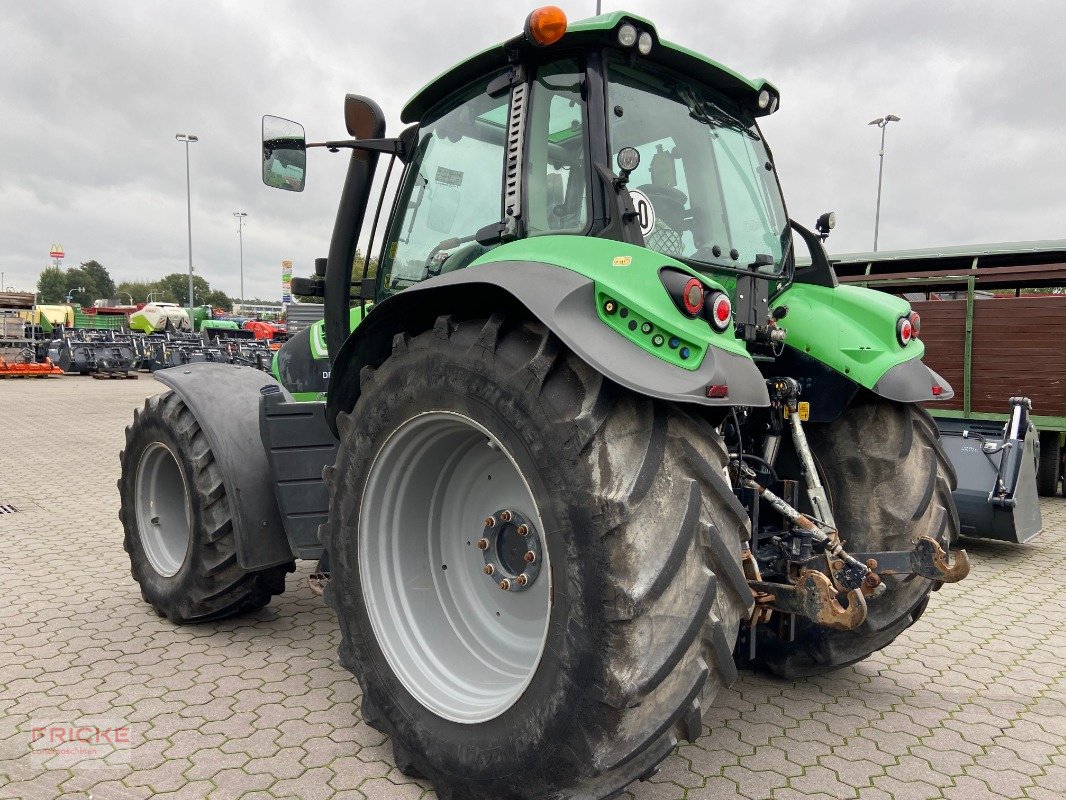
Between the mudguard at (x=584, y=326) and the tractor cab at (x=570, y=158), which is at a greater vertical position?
the tractor cab at (x=570, y=158)

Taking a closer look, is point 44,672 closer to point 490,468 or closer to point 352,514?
point 352,514

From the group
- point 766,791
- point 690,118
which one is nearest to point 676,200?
point 690,118

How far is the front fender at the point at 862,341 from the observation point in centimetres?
297

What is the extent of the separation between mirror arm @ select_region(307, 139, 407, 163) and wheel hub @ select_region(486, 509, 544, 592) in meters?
1.69

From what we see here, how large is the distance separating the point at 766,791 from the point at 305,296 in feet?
9.17

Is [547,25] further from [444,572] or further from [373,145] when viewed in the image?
[444,572]

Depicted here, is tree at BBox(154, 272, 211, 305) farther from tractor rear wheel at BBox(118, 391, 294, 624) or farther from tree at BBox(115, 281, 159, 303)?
tractor rear wheel at BBox(118, 391, 294, 624)

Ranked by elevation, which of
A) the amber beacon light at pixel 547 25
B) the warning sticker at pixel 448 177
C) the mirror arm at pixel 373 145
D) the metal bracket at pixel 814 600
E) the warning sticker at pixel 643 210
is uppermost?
the amber beacon light at pixel 547 25

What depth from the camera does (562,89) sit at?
8.75 ft

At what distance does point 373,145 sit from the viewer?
3311 millimetres

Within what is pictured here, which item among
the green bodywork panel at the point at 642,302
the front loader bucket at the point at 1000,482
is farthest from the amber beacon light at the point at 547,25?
the front loader bucket at the point at 1000,482

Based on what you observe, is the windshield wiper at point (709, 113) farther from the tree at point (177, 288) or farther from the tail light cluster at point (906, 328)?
the tree at point (177, 288)

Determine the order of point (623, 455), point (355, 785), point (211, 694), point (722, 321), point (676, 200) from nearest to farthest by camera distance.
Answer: point (623, 455)
point (722, 321)
point (355, 785)
point (676, 200)
point (211, 694)

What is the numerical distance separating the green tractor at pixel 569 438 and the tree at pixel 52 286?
103 meters
